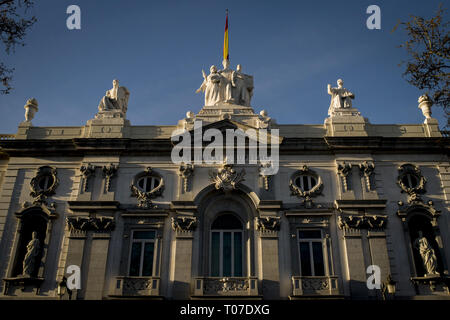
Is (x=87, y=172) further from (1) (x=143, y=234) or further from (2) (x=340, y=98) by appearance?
(2) (x=340, y=98)

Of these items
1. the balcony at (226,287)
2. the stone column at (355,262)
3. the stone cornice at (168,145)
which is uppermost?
the stone cornice at (168,145)

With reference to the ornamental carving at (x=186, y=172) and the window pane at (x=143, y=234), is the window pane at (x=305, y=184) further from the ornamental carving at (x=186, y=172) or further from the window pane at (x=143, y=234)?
the window pane at (x=143, y=234)

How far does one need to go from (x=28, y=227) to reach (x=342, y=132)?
54.0 ft

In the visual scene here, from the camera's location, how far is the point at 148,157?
23.6 m

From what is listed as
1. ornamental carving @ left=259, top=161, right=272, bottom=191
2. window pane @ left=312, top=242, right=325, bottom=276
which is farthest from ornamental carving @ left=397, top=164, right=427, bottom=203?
ornamental carving @ left=259, top=161, right=272, bottom=191

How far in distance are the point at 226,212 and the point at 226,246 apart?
5.84ft

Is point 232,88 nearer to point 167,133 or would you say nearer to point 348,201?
point 167,133

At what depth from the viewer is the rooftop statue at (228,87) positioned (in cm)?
2566

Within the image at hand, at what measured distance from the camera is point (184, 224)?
21375 mm

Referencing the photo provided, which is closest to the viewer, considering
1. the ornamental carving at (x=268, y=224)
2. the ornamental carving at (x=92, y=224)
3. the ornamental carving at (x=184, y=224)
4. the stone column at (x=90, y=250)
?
the stone column at (x=90, y=250)

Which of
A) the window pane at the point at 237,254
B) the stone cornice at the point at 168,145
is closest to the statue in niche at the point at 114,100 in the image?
the stone cornice at the point at 168,145

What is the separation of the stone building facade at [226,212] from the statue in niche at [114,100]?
1.91 feet

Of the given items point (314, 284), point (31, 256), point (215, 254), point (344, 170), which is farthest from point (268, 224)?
point (31, 256)
